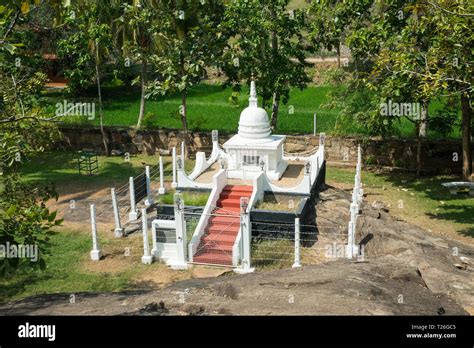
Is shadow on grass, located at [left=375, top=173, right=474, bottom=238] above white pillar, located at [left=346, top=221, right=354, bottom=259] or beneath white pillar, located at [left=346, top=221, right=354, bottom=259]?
beneath

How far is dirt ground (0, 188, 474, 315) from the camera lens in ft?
30.1

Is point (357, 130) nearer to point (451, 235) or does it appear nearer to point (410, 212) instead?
point (410, 212)

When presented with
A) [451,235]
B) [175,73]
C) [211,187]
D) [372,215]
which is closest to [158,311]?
[211,187]

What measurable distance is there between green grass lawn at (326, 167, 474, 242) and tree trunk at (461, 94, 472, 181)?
109 centimetres

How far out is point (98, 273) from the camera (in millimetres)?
15570

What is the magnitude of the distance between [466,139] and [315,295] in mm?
15371

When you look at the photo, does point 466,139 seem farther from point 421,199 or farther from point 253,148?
point 253,148

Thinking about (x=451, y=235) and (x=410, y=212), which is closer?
(x=451, y=235)

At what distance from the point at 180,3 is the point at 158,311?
1842cm

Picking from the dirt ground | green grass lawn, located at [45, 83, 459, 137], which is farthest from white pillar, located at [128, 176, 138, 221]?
green grass lawn, located at [45, 83, 459, 137]

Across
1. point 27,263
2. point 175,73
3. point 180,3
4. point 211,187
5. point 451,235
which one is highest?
point 180,3

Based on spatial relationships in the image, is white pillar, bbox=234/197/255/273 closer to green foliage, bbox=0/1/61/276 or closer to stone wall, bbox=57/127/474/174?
green foliage, bbox=0/1/61/276

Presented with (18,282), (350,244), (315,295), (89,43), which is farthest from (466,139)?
(89,43)

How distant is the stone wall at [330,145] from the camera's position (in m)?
25.2
